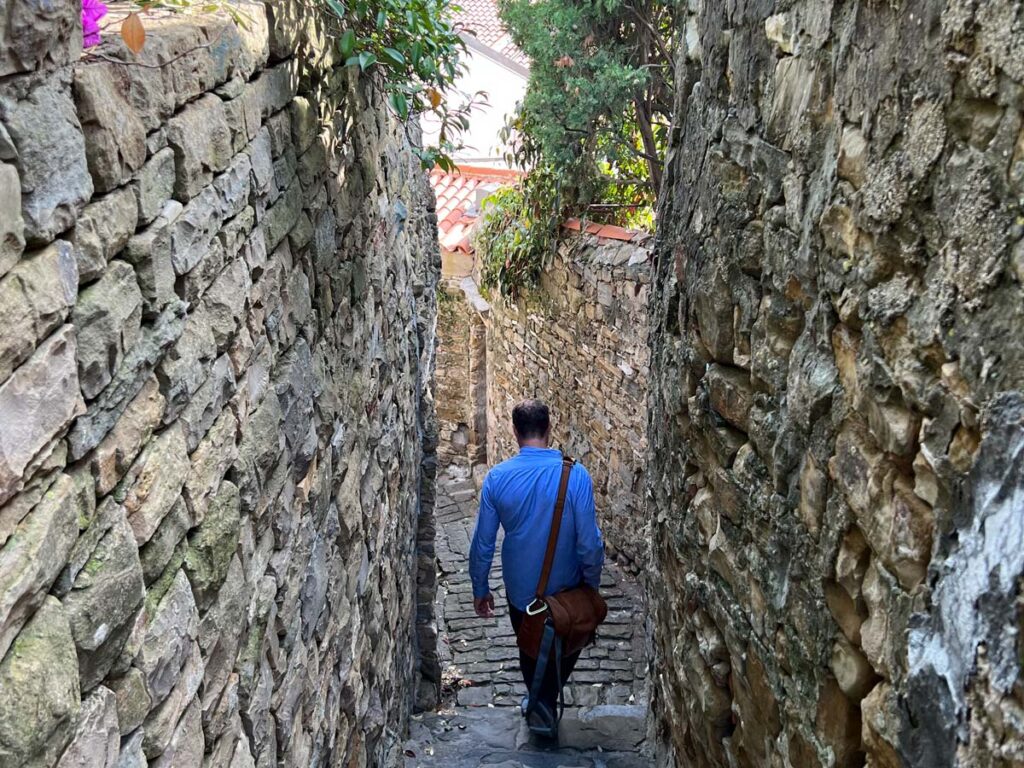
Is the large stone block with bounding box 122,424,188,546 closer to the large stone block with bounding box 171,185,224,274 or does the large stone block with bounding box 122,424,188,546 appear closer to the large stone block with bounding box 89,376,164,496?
the large stone block with bounding box 89,376,164,496

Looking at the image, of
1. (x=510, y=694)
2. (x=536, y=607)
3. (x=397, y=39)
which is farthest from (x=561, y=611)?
(x=397, y=39)

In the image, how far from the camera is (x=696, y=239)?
8.72 ft

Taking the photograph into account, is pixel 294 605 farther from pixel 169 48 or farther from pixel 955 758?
Result: pixel 955 758

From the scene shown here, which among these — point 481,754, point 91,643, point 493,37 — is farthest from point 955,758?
point 493,37

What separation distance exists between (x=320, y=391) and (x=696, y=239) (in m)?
1.14

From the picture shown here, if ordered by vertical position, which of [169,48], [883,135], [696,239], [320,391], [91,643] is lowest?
[320,391]

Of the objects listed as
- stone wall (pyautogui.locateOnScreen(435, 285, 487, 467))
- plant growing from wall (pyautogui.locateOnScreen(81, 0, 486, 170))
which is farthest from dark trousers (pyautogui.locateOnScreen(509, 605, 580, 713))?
stone wall (pyautogui.locateOnScreen(435, 285, 487, 467))

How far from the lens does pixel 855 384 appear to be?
150 cm

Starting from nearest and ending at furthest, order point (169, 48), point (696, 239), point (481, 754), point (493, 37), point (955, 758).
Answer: point (955, 758), point (169, 48), point (696, 239), point (481, 754), point (493, 37)

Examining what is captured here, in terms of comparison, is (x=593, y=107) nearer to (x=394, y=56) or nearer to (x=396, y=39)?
(x=396, y=39)

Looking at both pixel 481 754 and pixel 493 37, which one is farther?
pixel 493 37

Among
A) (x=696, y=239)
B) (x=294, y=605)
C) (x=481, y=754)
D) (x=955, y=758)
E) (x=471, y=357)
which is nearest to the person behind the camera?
(x=955, y=758)

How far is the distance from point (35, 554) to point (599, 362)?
5651 millimetres

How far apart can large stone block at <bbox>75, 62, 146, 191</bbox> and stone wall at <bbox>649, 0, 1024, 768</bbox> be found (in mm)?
1104
